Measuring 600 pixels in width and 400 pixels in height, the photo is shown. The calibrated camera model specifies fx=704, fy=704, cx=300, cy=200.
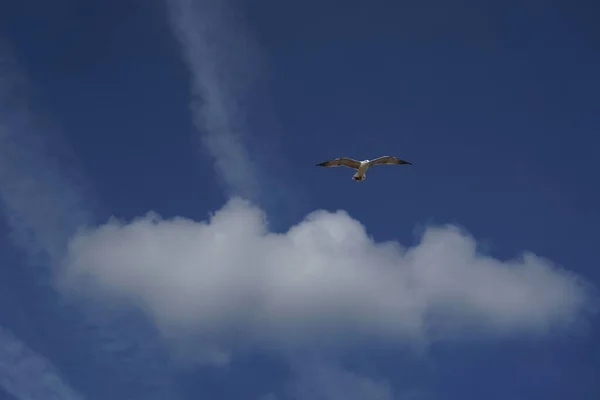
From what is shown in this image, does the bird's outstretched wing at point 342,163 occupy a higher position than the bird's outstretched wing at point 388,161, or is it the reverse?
the bird's outstretched wing at point 388,161

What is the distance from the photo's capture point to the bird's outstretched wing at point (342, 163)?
3780 inches

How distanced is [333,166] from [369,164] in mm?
4997

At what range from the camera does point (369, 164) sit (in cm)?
9675

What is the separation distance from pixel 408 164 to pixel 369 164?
6072mm

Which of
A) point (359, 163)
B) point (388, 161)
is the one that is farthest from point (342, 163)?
point (388, 161)

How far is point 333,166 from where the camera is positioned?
97688 mm

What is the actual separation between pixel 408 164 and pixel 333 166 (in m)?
10.7

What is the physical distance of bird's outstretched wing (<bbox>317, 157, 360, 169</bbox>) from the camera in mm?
96000

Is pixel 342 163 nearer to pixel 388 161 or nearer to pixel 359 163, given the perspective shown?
pixel 359 163

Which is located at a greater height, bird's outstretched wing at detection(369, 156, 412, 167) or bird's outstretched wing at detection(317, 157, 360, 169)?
bird's outstretched wing at detection(369, 156, 412, 167)

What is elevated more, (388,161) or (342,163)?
(388,161)

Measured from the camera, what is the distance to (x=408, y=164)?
9888 cm

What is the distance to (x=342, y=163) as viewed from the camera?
319 ft
